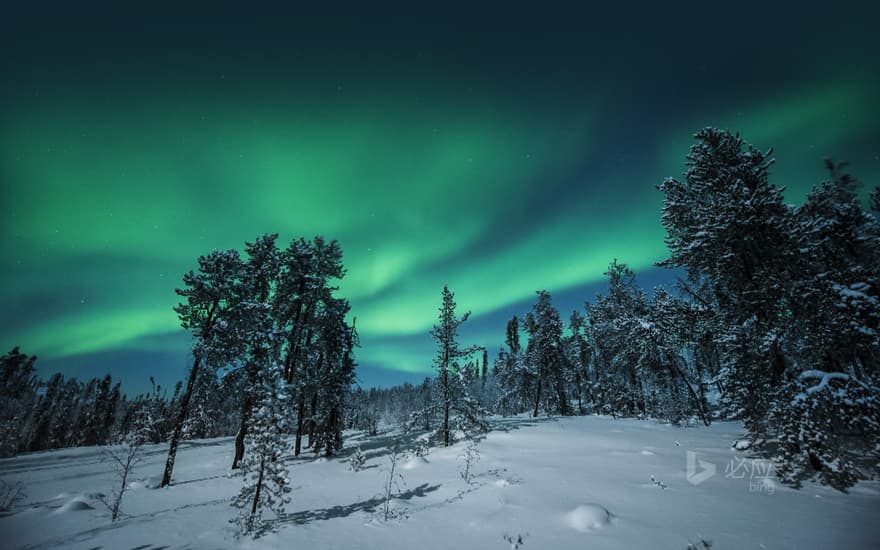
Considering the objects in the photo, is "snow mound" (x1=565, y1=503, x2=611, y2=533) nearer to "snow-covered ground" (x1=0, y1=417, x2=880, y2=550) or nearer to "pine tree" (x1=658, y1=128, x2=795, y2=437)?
"snow-covered ground" (x1=0, y1=417, x2=880, y2=550)

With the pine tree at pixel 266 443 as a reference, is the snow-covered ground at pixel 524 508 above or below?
below

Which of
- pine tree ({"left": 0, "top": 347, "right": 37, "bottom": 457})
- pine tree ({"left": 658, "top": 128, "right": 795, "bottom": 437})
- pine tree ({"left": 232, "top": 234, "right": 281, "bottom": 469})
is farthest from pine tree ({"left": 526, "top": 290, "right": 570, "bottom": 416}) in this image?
pine tree ({"left": 0, "top": 347, "right": 37, "bottom": 457})

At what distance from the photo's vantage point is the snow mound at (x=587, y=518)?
23.7 ft

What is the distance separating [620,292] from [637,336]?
23.1 ft

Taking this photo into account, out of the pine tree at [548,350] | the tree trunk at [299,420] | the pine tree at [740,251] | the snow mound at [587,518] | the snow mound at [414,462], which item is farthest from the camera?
the pine tree at [548,350]

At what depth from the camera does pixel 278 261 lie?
830 inches

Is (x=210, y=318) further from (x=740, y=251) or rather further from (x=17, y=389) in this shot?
(x=17, y=389)

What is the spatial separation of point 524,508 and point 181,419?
1690cm

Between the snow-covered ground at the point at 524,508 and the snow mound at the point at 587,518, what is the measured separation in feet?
0.10

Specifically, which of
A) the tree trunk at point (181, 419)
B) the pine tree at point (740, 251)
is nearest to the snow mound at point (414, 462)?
the tree trunk at point (181, 419)

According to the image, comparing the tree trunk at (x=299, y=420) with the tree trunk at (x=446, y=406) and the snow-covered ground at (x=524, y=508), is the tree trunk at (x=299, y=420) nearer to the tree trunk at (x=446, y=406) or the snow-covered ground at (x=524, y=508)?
the snow-covered ground at (x=524, y=508)

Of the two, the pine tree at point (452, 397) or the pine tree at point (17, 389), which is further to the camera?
the pine tree at point (17, 389)

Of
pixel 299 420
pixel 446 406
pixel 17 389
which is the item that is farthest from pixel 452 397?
pixel 17 389

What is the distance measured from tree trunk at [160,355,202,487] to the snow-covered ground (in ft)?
2.46
